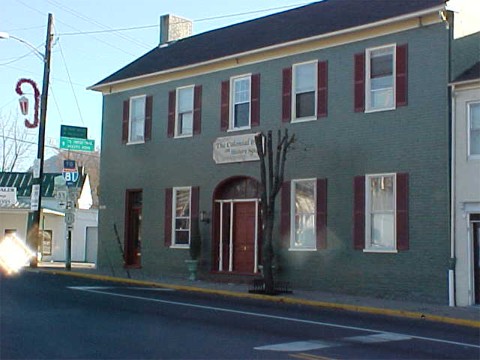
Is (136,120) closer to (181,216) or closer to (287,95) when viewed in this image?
(181,216)

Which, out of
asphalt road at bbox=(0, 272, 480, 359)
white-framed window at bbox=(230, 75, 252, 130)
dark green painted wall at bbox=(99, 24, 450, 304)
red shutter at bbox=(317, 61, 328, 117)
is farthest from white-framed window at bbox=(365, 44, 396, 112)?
asphalt road at bbox=(0, 272, 480, 359)

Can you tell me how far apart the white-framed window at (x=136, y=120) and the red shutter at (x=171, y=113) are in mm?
1525

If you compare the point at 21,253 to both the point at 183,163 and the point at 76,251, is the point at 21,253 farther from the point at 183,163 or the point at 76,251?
the point at 183,163

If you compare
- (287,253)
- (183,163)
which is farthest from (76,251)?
(287,253)

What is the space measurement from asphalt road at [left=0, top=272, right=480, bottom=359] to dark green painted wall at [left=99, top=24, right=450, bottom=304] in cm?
307

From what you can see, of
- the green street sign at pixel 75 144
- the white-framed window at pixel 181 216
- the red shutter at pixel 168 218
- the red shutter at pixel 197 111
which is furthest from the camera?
the green street sign at pixel 75 144

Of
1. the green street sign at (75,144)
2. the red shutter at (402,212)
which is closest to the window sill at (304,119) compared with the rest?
the red shutter at (402,212)

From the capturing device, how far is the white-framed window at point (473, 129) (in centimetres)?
1847

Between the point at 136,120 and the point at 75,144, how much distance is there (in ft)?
7.88

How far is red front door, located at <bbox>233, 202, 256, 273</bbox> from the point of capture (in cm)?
2378

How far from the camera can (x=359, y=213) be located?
20.5 m

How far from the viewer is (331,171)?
70.2 feet

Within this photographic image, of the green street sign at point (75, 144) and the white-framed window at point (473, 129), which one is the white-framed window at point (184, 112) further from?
the white-framed window at point (473, 129)

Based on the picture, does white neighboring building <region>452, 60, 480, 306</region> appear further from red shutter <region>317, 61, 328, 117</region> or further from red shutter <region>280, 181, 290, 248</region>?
red shutter <region>280, 181, 290, 248</region>
